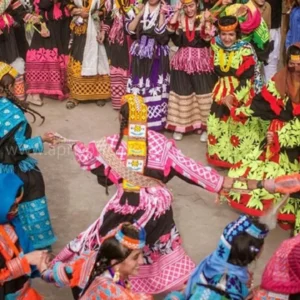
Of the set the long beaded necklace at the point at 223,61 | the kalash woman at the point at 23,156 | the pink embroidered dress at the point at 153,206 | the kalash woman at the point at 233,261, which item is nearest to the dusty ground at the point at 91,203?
the kalash woman at the point at 23,156

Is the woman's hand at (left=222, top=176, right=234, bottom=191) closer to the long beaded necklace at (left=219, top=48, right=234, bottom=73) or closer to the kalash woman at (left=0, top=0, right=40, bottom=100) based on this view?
the long beaded necklace at (left=219, top=48, right=234, bottom=73)

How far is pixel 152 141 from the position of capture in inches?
164

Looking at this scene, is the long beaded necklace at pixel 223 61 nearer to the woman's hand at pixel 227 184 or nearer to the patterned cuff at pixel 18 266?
the woman's hand at pixel 227 184

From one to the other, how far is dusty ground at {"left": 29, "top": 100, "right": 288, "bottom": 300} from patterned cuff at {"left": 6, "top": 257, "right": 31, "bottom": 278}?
3.92 ft

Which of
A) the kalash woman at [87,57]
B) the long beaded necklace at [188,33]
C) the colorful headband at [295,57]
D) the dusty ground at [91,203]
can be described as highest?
the colorful headband at [295,57]

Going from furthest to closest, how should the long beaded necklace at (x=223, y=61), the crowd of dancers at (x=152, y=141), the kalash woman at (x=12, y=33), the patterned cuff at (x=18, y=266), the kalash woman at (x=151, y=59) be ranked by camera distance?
the kalash woman at (x=12, y=33), the kalash woman at (x=151, y=59), the long beaded necklace at (x=223, y=61), the patterned cuff at (x=18, y=266), the crowd of dancers at (x=152, y=141)

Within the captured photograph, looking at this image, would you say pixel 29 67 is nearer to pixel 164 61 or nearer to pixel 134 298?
pixel 164 61

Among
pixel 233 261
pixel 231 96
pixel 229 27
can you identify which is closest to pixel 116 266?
pixel 233 261

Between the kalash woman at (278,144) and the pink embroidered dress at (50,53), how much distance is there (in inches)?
131

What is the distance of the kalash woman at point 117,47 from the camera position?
7422 mm

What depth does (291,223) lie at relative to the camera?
5148mm

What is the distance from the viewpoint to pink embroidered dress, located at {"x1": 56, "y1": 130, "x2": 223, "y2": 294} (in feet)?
13.6

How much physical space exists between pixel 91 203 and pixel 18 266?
94.7 inches

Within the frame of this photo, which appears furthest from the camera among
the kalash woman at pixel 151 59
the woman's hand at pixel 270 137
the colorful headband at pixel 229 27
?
the kalash woman at pixel 151 59
